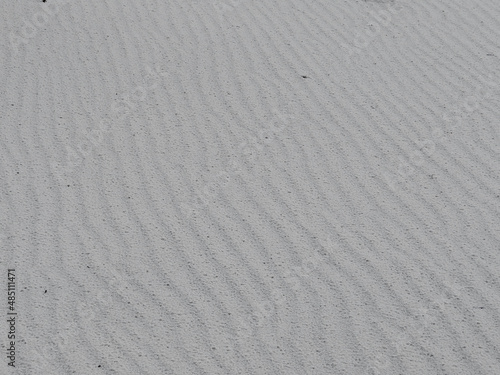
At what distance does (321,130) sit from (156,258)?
179cm

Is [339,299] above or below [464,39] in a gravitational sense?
below

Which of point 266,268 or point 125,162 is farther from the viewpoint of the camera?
point 125,162

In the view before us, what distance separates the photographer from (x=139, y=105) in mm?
5066

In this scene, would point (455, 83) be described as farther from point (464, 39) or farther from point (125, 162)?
point (125, 162)

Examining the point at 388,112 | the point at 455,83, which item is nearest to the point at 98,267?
the point at 388,112

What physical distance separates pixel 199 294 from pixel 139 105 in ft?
6.78

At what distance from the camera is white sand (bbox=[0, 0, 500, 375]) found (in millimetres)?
3299

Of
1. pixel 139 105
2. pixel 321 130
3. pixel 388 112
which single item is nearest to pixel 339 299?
pixel 321 130

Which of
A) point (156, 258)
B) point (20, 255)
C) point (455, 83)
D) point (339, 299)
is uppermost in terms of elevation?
point (455, 83)

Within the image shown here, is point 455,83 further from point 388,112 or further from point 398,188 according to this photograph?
point 398,188

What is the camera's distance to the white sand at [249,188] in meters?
3.30

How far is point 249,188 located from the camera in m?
4.31

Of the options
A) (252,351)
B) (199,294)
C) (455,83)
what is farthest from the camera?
(455,83)

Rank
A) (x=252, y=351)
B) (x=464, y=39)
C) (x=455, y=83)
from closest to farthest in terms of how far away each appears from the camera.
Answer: (x=252, y=351) → (x=455, y=83) → (x=464, y=39)
